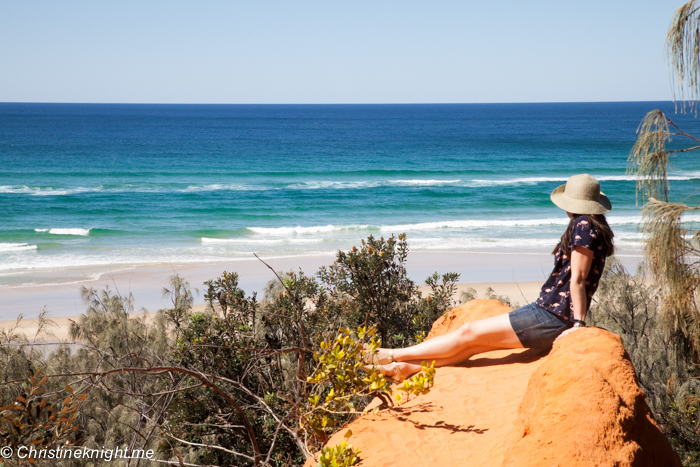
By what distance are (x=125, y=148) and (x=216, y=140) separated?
44.1 ft

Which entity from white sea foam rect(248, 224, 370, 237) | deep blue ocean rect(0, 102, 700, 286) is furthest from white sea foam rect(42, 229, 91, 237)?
white sea foam rect(248, 224, 370, 237)

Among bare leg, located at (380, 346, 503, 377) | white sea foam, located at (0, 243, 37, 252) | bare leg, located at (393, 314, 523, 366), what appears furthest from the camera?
white sea foam, located at (0, 243, 37, 252)

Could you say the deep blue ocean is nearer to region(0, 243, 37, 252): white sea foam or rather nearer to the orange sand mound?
region(0, 243, 37, 252): white sea foam

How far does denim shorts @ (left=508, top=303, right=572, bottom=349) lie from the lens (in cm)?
364

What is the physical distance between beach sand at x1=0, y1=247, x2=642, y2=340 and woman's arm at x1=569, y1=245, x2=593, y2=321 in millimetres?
7594

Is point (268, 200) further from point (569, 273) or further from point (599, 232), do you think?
point (599, 232)

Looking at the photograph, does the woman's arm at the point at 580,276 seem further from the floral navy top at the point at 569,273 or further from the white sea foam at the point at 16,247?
the white sea foam at the point at 16,247

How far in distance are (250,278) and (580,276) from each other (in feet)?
37.5

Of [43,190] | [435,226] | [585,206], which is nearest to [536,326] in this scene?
[585,206]

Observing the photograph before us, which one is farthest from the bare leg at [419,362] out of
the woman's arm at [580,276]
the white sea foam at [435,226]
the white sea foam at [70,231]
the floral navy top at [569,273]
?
the white sea foam at [70,231]

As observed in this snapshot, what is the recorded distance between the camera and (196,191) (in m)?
28.6

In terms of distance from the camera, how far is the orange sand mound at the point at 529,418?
2359 mm

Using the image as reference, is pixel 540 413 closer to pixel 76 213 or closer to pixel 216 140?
pixel 76 213

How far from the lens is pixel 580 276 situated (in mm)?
3447
